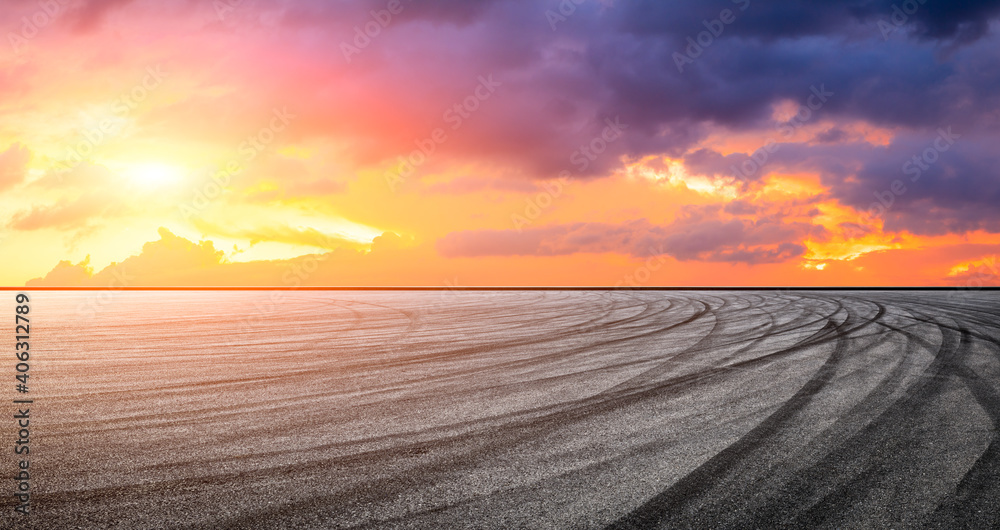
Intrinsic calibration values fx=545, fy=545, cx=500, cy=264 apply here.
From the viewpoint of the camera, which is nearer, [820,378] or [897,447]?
[897,447]

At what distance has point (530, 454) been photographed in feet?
17.2

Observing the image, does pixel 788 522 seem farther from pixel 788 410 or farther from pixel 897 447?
pixel 788 410

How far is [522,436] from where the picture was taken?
5809 mm

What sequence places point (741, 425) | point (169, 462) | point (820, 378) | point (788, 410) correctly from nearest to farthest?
point (169, 462), point (741, 425), point (788, 410), point (820, 378)

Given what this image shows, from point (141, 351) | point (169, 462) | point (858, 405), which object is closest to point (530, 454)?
point (169, 462)

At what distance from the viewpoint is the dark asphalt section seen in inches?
162

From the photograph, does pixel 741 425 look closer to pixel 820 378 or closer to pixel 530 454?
pixel 530 454

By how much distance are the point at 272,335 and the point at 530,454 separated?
40.5 ft

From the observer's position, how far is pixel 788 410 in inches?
272

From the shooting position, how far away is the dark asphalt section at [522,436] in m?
4.11

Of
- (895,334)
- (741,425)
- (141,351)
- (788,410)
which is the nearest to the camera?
(741,425)

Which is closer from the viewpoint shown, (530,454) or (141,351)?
(530,454)

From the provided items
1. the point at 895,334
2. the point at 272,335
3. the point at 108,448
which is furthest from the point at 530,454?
the point at 895,334

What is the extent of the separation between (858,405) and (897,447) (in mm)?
1773
